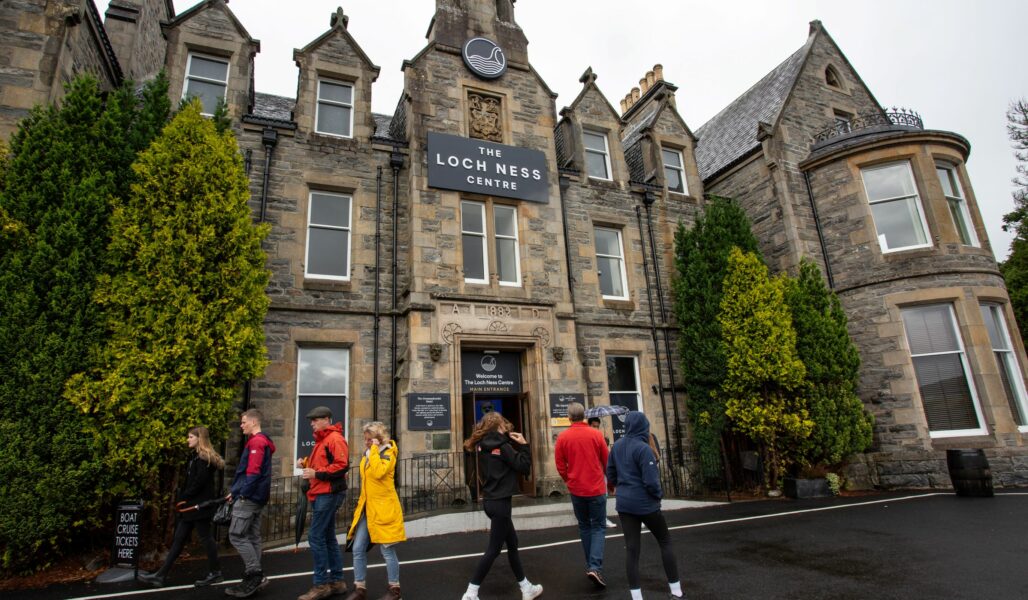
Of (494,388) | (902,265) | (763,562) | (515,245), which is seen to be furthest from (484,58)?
(763,562)

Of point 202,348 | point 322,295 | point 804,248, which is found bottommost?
point 202,348

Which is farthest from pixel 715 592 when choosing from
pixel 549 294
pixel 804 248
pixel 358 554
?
pixel 804 248

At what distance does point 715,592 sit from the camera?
5.41 metres

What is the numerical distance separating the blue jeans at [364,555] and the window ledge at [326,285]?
7.42m

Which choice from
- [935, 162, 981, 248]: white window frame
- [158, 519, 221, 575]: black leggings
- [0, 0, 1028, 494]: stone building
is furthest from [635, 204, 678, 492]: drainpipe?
[158, 519, 221, 575]: black leggings

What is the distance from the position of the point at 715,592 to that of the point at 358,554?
3543mm

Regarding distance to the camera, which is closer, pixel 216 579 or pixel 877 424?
pixel 216 579

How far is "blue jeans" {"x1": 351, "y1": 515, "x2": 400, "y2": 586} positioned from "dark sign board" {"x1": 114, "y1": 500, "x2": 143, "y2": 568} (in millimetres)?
3762

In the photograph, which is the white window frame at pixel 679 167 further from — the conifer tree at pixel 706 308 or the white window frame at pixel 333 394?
the white window frame at pixel 333 394

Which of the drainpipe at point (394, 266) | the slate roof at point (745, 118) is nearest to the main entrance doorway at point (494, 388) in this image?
the drainpipe at point (394, 266)

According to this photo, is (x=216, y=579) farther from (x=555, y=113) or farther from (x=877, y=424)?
(x=877, y=424)

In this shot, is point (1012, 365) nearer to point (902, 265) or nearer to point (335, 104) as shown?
point (902, 265)

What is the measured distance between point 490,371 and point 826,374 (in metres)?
8.13

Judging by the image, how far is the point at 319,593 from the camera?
5520mm
